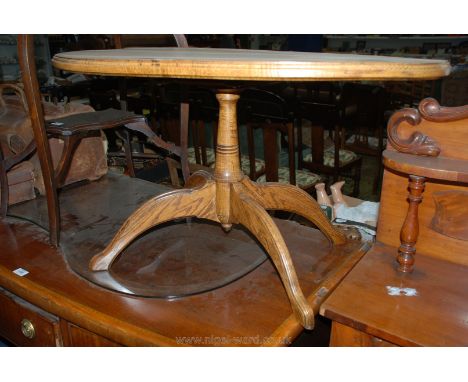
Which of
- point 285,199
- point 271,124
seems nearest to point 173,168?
point 271,124


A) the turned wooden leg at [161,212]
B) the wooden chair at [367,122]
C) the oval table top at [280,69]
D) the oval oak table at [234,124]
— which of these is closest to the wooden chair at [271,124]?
the wooden chair at [367,122]

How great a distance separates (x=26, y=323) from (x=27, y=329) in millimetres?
17

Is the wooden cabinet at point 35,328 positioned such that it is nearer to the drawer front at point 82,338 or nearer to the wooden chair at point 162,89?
the drawer front at point 82,338

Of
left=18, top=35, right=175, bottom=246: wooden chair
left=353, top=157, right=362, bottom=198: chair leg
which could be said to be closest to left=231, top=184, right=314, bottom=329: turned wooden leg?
left=18, top=35, right=175, bottom=246: wooden chair

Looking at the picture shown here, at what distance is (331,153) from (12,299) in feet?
6.83

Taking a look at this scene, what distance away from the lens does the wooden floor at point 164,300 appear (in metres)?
0.84

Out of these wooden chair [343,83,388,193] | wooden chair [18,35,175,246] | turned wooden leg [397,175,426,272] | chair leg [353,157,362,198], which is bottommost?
chair leg [353,157,362,198]

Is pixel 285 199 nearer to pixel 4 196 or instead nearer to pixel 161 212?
pixel 161 212

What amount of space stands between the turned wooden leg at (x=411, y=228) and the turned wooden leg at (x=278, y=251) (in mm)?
285

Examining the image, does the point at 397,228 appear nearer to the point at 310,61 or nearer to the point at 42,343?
the point at 310,61

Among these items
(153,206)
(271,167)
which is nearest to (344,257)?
(153,206)

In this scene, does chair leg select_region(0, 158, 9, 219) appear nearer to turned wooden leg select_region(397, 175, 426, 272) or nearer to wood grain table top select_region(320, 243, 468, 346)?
wood grain table top select_region(320, 243, 468, 346)

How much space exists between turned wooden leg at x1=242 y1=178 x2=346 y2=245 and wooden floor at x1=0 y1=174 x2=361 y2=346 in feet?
0.37

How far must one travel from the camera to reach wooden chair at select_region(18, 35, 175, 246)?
0.97 metres
